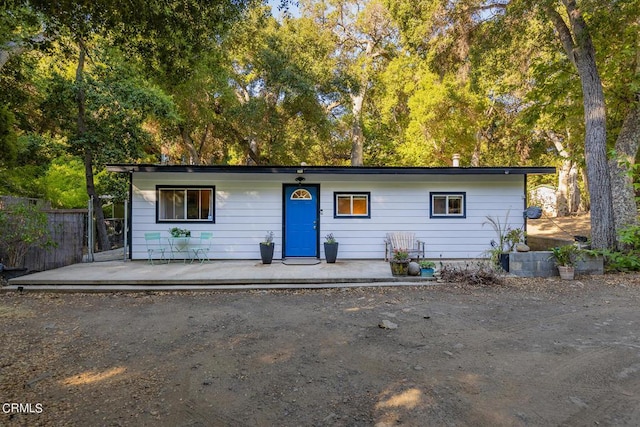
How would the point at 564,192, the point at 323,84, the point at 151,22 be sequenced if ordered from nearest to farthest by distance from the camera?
the point at 151,22 → the point at 323,84 → the point at 564,192

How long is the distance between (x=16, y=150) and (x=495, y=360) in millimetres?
12659

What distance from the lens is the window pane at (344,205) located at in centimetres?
903

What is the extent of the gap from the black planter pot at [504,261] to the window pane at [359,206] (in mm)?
3256

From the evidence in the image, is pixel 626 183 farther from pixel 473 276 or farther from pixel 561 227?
pixel 561 227

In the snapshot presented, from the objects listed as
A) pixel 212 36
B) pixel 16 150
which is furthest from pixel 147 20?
pixel 16 150

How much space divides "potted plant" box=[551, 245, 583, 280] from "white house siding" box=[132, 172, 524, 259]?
191 centimetres

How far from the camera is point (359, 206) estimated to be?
905 cm

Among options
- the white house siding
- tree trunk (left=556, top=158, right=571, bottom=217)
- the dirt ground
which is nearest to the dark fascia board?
the white house siding

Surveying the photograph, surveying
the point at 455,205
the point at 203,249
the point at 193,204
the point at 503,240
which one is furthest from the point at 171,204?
the point at 503,240

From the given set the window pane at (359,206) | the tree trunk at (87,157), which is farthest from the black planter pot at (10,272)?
the window pane at (359,206)

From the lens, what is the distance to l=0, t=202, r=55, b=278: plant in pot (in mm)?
6491

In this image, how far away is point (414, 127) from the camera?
15.0 m

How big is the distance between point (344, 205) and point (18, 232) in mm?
6828

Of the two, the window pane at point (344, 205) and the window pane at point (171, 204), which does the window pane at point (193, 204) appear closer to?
the window pane at point (171, 204)
